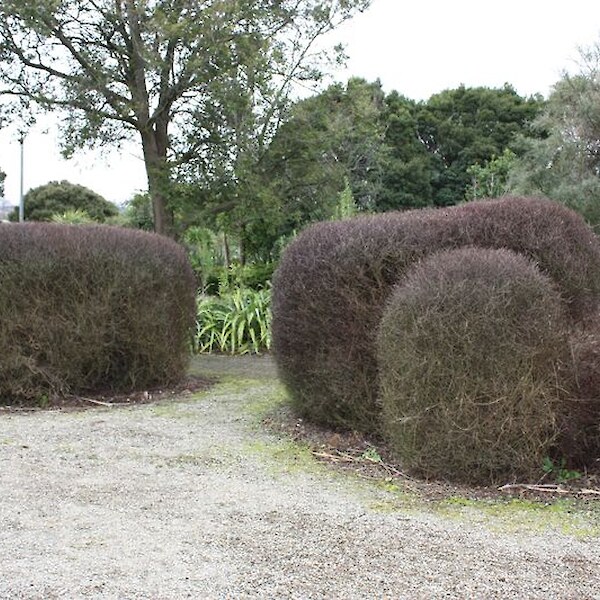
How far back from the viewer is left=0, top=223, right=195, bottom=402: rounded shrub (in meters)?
6.94

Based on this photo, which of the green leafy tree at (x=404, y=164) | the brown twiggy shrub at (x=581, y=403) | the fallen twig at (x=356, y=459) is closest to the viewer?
the brown twiggy shrub at (x=581, y=403)

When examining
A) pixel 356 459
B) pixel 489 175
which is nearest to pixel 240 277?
pixel 356 459

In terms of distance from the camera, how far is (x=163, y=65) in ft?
45.3

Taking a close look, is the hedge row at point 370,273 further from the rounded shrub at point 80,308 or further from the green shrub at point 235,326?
the green shrub at point 235,326

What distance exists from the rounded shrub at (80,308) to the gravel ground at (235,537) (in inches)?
69.1

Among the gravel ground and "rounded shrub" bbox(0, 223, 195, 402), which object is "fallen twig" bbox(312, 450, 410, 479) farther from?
"rounded shrub" bbox(0, 223, 195, 402)

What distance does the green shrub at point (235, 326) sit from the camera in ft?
36.8

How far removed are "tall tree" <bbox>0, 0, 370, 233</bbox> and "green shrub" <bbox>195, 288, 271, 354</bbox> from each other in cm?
388

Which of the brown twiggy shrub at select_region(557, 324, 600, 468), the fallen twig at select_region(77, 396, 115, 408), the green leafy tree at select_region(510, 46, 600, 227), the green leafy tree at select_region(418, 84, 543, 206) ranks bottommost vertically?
the fallen twig at select_region(77, 396, 115, 408)

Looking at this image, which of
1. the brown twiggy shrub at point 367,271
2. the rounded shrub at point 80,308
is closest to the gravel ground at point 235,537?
the brown twiggy shrub at point 367,271

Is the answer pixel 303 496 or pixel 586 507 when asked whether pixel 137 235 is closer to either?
pixel 303 496

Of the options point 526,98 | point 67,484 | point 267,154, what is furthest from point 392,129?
point 67,484

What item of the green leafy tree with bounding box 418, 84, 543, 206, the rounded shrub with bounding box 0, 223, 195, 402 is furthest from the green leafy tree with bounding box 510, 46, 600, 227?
the rounded shrub with bounding box 0, 223, 195, 402

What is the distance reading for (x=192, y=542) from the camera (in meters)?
3.47
